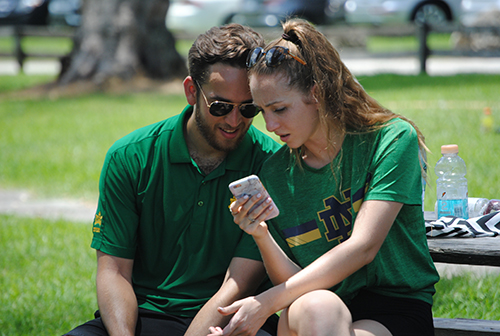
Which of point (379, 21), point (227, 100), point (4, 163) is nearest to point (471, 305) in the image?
point (227, 100)

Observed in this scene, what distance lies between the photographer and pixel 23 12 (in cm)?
2402

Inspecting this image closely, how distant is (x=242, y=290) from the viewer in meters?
2.90

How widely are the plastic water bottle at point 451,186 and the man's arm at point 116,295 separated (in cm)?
168

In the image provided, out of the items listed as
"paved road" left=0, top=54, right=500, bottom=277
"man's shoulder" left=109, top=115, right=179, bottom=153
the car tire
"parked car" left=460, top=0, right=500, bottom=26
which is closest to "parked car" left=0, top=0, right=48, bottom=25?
"paved road" left=0, top=54, right=500, bottom=277

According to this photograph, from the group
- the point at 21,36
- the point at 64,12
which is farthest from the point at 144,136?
the point at 64,12

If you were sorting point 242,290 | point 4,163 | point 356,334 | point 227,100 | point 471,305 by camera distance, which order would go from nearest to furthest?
point 356,334, point 242,290, point 227,100, point 471,305, point 4,163

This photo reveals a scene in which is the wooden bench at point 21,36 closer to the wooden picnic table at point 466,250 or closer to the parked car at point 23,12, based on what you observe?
the parked car at point 23,12

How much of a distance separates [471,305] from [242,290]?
213cm

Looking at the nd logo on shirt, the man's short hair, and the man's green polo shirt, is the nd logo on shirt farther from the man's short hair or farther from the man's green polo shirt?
the man's short hair

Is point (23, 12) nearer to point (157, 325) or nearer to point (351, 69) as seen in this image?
point (351, 69)

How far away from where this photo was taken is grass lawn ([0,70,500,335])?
4.53 m

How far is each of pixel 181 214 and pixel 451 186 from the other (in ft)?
5.30

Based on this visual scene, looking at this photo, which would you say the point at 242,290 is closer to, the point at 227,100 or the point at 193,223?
the point at 193,223

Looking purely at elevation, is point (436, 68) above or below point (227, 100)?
below
